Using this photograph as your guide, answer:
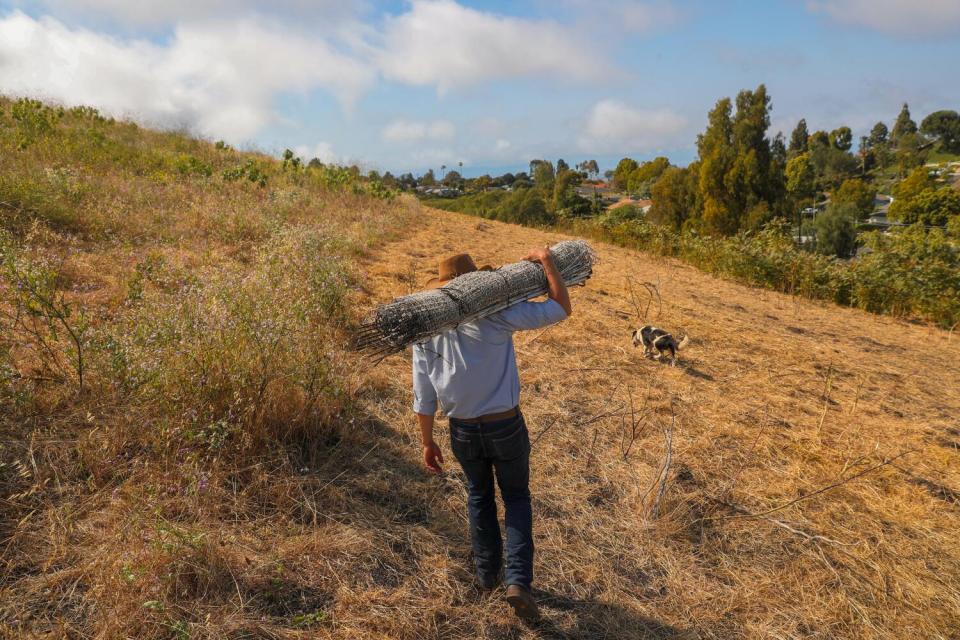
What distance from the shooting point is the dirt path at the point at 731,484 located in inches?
103

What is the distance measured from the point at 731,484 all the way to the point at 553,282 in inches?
81.2

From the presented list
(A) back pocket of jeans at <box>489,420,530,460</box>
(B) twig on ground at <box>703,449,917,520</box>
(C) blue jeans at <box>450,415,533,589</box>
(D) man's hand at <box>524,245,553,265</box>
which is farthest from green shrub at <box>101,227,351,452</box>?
(B) twig on ground at <box>703,449,917,520</box>

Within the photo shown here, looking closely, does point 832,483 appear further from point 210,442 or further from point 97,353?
point 97,353

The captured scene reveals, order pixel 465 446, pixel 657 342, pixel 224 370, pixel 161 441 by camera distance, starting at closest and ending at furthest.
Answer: pixel 465 446, pixel 161 441, pixel 224 370, pixel 657 342

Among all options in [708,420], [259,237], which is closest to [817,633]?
[708,420]

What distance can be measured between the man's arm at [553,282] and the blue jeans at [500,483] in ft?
1.79

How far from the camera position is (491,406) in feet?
7.50

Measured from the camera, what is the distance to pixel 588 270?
2.96 meters

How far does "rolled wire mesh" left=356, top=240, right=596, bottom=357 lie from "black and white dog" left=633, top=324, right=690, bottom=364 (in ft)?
10.5

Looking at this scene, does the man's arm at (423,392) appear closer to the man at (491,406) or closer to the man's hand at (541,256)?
the man at (491,406)

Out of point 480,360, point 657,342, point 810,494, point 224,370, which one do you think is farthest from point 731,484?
point 224,370

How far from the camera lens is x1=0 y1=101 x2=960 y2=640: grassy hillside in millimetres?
2254

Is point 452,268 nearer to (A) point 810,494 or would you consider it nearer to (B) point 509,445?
(B) point 509,445

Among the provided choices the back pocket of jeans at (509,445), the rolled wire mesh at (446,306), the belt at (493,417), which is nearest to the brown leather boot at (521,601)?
the back pocket of jeans at (509,445)
